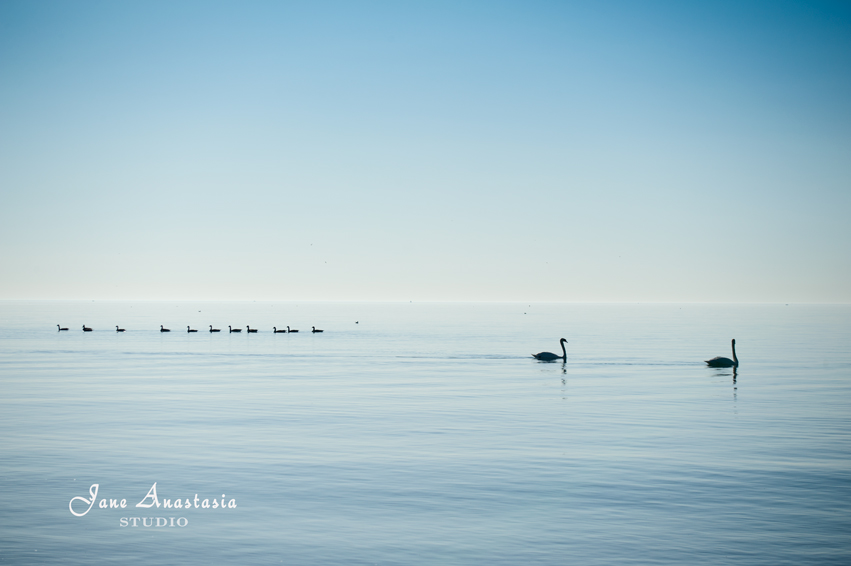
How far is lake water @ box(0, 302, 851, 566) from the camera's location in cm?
1459

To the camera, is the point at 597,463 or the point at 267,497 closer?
the point at 267,497

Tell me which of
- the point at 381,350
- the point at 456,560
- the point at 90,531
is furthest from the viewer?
the point at 381,350

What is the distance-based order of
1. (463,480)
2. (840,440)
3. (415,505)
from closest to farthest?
1. (415,505)
2. (463,480)
3. (840,440)

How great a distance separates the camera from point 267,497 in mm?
17828

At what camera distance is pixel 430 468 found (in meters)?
20.8

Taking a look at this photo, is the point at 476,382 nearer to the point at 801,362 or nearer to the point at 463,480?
the point at 463,480

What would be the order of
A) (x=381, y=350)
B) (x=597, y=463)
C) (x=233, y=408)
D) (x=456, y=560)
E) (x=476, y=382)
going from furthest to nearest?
1. (x=381, y=350)
2. (x=476, y=382)
3. (x=233, y=408)
4. (x=597, y=463)
5. (x=456, y=560)

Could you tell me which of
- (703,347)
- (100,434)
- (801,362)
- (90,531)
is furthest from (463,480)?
(703,347)

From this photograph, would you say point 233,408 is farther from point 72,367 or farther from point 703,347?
point 703,347

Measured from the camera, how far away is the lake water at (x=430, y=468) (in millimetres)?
14586

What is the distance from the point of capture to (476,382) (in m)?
42.4

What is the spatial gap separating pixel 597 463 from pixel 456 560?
883cm

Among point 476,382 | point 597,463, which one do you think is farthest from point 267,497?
point 476,382

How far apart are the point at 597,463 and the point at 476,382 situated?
2111 centimetres
